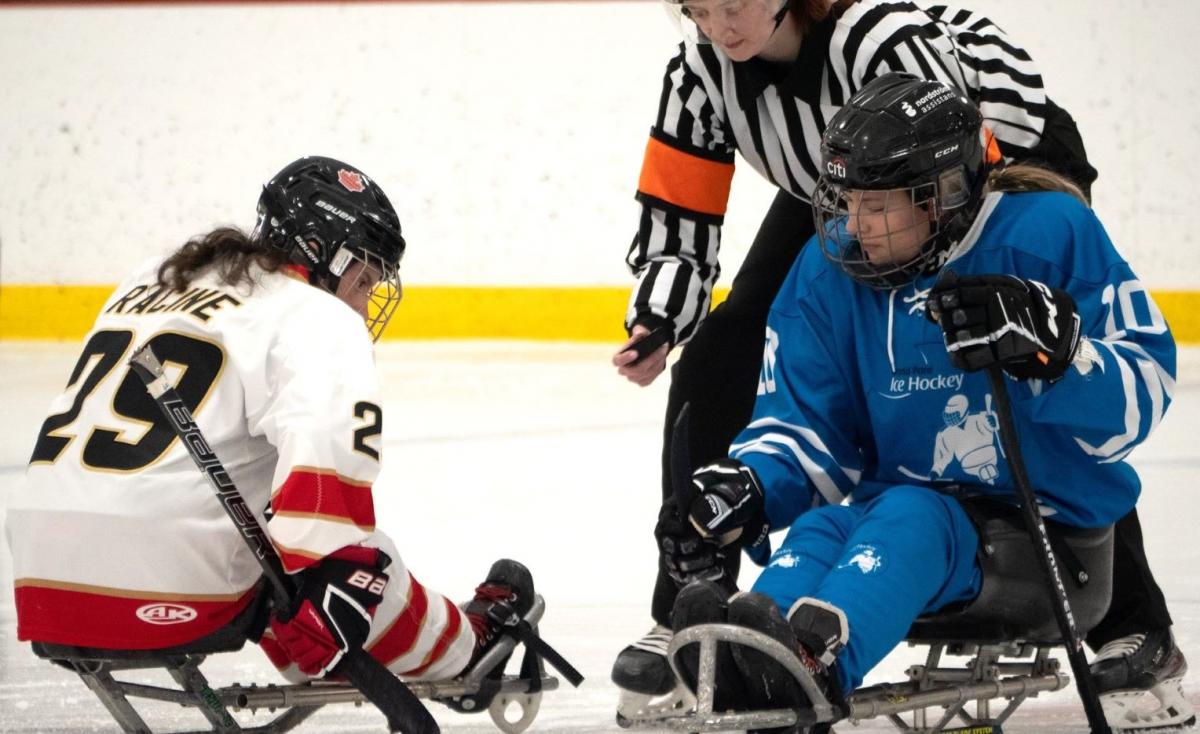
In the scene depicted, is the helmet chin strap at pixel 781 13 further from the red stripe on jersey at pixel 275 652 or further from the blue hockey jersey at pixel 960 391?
the red stripe on jersey at pixel 275 652

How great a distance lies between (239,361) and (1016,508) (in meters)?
0.86

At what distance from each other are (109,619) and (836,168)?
919 millimetres

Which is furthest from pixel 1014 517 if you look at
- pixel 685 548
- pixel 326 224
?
pixel 326 224

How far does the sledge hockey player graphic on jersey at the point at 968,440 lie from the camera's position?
1.83 meters

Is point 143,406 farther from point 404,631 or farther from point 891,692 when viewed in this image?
point 891,692

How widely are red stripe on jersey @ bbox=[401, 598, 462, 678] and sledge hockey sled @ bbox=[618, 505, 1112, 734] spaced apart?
313mm

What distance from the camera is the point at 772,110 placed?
2.28 metres

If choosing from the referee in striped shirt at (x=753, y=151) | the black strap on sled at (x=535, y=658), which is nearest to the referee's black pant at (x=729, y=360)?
the referee in striped shirt at (x=753, y=151)

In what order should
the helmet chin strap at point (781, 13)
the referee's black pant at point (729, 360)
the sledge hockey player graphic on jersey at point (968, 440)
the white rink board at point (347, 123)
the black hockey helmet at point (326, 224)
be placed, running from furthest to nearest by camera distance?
the white rink board at point (347, 123), the referee's black pant at point (729, 360), the helmet chin strap at point (781, 13), the black hockey helmet at point (326, 224), the sledge hockey player graphic on jersey at point (968, 440)

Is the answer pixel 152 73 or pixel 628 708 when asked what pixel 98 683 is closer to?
pixel 628 708

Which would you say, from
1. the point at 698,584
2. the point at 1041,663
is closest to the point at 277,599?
the point at 698,584

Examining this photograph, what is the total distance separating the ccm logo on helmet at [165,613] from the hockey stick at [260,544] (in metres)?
0.10

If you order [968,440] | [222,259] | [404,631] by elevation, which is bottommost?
[404,631]

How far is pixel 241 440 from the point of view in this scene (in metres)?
1.80
